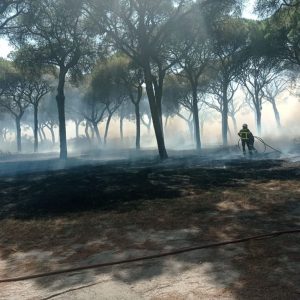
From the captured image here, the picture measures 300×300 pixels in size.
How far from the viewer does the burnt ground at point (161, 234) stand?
4.86 m

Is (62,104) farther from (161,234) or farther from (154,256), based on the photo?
(154,256)

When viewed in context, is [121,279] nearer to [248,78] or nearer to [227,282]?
[227,282]

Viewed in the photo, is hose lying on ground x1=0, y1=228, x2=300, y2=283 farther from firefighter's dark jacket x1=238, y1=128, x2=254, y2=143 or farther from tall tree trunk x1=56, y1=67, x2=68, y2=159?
tall tree trunk x1=56, y1=67, x2=68, y2=159

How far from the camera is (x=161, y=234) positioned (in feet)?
23.9

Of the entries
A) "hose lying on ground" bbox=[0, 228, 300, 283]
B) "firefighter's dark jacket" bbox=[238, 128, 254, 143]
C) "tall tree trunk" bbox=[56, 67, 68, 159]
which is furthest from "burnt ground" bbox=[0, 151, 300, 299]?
"tall tree trunk" bbox=[56, 67, 68, 159]

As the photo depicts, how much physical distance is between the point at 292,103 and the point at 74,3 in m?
85.4

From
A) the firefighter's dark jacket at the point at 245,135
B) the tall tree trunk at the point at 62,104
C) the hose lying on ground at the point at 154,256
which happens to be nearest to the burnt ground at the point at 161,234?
the hose lying on ground at the point at 154,256

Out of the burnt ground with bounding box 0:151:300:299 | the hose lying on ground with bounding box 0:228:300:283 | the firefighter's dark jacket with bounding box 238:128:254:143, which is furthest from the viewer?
the firefighter's dark jacket with bounding box 238:128:254:143

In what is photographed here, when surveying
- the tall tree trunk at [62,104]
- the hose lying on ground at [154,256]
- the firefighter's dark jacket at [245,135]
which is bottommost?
the hose lying on ground at [154,256]

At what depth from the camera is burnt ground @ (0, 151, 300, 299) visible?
4.86 meters

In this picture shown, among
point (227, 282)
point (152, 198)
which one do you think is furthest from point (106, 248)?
point (152, 198)

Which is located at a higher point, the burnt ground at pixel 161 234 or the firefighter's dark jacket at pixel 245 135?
the firefighter's dark jacket at pixel 245 135

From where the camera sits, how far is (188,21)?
25.8 meters

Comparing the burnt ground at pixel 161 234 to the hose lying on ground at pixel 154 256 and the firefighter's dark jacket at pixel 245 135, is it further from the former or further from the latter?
the firefighter's dark jacket at pixel 245 135
